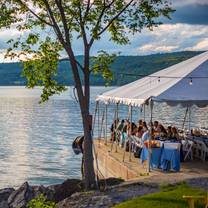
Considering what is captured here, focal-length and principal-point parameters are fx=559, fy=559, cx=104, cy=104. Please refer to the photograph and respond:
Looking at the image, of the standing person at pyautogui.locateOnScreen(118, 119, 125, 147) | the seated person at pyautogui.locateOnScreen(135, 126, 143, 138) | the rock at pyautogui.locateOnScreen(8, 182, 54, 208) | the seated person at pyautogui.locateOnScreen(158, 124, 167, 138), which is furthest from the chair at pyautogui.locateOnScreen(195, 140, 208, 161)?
the rock at pyautogui.locateOnScreen(8, 182, 54, 208)

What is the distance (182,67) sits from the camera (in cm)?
2139

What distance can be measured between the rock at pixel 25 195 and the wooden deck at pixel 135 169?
8.56ft

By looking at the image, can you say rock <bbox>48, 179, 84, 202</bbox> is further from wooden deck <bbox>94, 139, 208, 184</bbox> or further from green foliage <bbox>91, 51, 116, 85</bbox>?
green foliage <bbox>91, 51, 116, 85</bbox>

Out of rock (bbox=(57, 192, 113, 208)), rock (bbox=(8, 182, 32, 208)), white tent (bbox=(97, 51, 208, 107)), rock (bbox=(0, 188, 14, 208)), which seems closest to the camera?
rock (bbox=(57, 192, 113, 208))

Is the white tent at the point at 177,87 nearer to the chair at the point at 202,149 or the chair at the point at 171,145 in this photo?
the chair at the point at 171,145

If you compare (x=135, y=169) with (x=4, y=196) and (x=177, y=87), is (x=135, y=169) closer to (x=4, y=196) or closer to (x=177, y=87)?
(x=177, y=87)

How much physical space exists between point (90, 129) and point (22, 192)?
5142 mm

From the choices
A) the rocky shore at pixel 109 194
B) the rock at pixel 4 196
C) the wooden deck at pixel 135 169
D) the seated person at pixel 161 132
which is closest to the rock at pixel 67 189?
the rocky shore at pixel 109 194

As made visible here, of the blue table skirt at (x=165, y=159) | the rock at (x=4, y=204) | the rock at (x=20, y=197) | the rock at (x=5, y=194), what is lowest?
the rock at (x=5, y=194)

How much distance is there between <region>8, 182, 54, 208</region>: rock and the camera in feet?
63.6

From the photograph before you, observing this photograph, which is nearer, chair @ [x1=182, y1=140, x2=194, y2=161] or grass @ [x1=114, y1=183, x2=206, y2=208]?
grass @ [x1=114, y1=183, x2=206, y2=208]

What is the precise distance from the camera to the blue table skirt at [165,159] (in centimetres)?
1823

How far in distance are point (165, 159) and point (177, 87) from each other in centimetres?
242

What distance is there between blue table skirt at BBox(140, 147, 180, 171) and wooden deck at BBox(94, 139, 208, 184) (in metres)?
0.27
